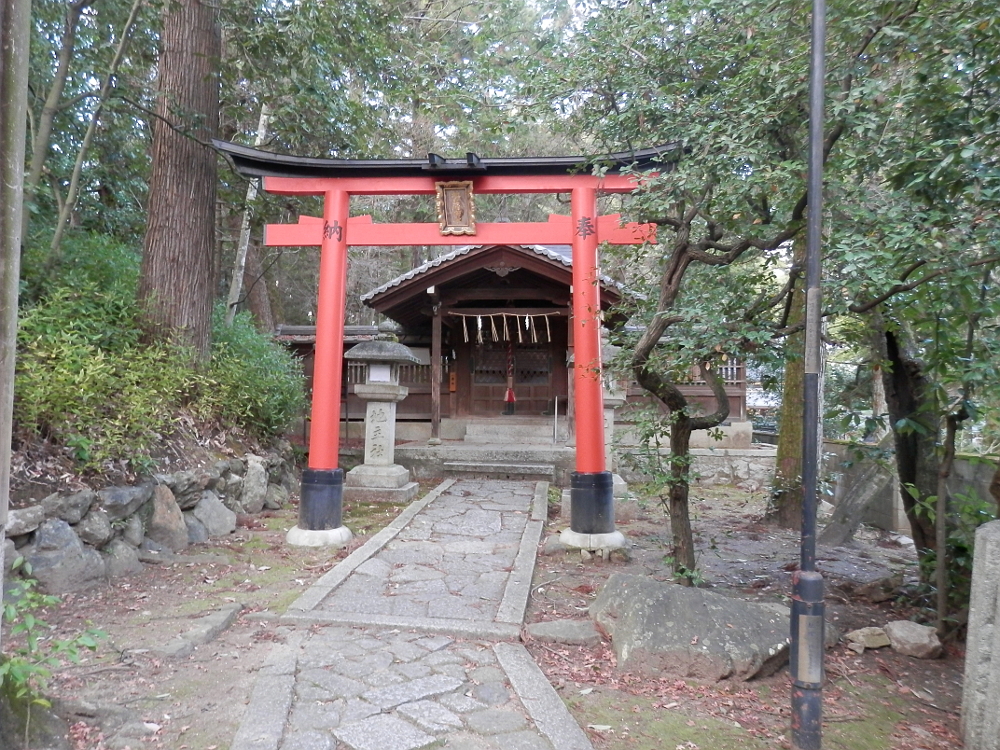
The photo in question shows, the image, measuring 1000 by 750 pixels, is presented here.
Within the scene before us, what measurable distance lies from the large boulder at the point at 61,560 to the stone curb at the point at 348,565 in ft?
5.06

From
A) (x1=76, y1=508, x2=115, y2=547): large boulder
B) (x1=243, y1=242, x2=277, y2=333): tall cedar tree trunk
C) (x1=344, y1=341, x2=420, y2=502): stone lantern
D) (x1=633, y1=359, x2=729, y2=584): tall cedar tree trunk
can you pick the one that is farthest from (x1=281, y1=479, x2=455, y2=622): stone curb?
(x1=243, y1=242, x2=277, y2=333): tall cedar tree trunk

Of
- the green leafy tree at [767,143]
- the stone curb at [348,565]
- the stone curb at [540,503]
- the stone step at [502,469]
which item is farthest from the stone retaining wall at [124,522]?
the stone step at [502,469]

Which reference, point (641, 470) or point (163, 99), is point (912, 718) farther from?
point (163, 99)

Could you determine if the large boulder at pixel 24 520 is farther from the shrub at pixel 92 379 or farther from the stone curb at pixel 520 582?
the stone curb at pixel 520 582

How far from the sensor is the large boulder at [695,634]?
384 cm

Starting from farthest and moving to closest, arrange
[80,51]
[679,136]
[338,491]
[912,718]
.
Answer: [80,51] → [338,491] → [679,136] → [912,718]

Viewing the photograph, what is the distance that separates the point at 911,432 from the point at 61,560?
6235 mm

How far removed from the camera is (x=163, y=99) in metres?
7.95

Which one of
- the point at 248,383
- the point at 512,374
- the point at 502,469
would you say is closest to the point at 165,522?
the point at 248,383

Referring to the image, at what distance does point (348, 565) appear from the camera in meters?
5.89

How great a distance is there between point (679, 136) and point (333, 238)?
412cm

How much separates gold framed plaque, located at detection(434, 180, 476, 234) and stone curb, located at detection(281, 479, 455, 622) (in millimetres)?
3541

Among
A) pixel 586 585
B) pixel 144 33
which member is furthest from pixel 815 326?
pixel 144 33

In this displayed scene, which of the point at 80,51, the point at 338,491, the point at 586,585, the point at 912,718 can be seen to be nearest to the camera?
the point at 912,718
